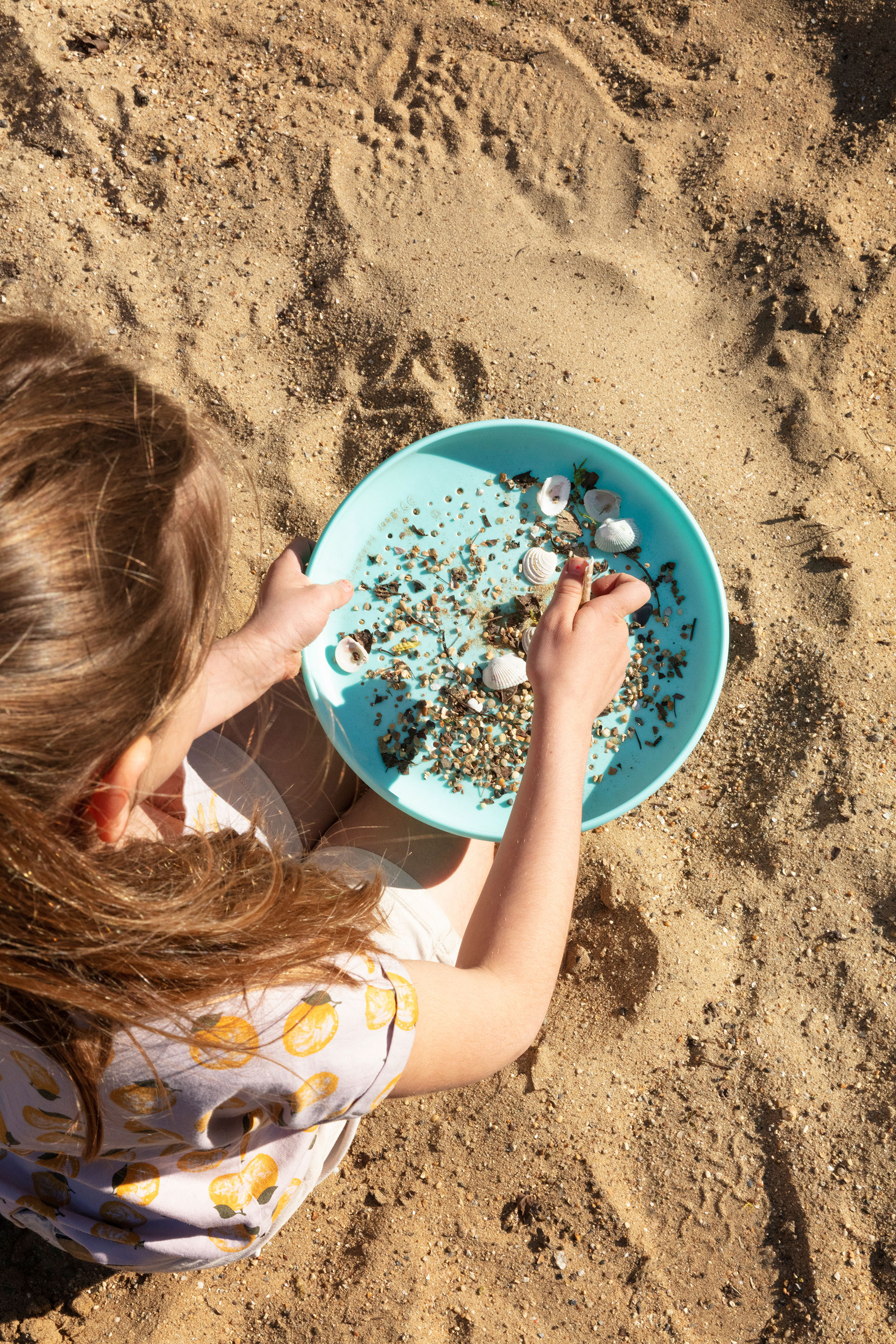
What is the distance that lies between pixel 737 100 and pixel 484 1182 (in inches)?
125

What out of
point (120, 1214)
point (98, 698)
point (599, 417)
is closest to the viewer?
point (98, 698)

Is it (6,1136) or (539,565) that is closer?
(6,1136)

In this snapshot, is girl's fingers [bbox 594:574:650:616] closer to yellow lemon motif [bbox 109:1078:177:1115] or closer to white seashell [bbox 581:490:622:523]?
white seashell [bbox 581:490:622:523]

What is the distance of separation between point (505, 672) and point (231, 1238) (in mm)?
1241

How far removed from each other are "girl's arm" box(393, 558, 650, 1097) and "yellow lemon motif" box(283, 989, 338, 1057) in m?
0.20

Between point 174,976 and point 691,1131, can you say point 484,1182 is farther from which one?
point 174,976

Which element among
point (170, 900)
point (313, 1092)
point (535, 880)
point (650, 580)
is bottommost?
point (313, 1092)

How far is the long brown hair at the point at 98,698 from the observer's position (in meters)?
0.93

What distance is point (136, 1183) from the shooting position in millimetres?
1313

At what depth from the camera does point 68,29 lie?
8.14ft

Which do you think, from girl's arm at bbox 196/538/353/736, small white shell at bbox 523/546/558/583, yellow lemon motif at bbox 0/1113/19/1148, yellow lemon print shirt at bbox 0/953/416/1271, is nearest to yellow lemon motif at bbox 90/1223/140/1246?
yellow lemon print shirt at bbox 0/953/416/1271

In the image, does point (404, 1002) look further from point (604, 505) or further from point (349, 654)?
point (604, 505)

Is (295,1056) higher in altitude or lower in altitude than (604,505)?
lower

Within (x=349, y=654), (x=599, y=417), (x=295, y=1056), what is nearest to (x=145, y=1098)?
(x=295, y=1056)
